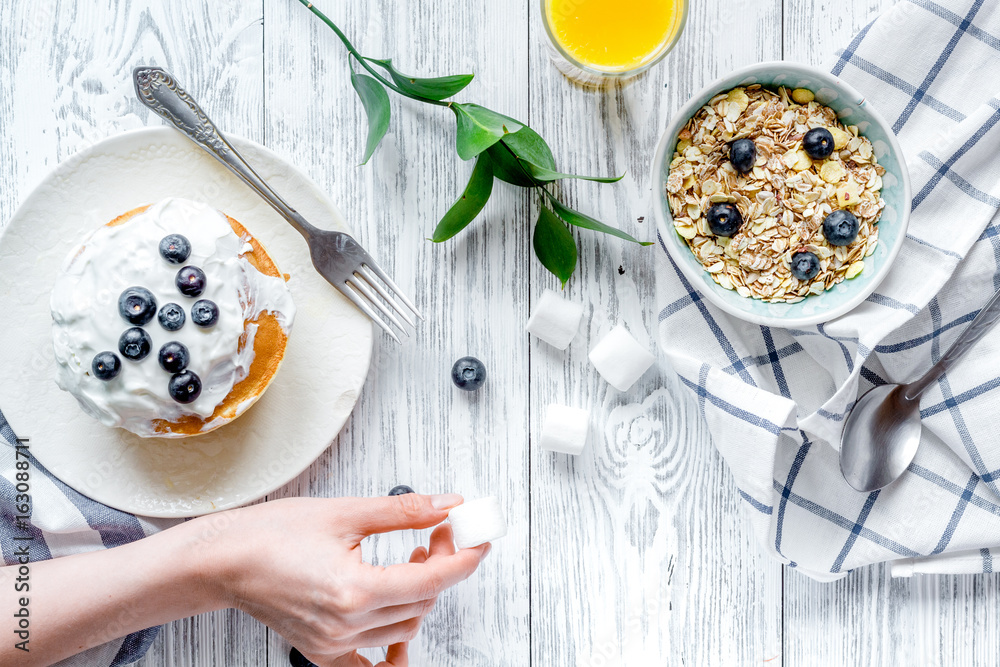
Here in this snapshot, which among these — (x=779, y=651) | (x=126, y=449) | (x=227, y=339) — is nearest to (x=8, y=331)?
(x=126, y=449)

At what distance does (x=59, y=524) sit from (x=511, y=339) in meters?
0.87

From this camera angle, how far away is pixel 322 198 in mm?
1290

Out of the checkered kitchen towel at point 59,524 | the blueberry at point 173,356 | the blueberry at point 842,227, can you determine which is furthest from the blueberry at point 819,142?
the checkered kitchen towel at point 59,524

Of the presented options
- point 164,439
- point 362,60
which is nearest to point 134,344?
point 164,439

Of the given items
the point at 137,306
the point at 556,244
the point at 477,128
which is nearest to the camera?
the point at 137,306

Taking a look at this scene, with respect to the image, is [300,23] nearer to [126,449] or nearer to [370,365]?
[370,365]

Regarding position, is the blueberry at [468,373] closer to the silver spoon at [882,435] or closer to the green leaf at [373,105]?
the green leaf at [373,105]

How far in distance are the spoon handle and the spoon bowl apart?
20 mm

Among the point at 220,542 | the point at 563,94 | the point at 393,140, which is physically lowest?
the point at 220,542

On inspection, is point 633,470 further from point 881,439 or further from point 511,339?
point 881,439

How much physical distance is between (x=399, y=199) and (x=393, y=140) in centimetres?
11

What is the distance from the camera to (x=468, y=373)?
134 cm

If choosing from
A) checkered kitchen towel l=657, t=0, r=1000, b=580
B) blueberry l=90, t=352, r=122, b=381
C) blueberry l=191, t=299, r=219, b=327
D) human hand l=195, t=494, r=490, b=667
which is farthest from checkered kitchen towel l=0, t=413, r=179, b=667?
checkered kitchen towel l=657, t=0, r=1000, b=580

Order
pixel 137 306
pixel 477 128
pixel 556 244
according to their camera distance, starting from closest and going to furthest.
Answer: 1. pixel 137 306
2. pixel 477 128
3. pixel 556 244
